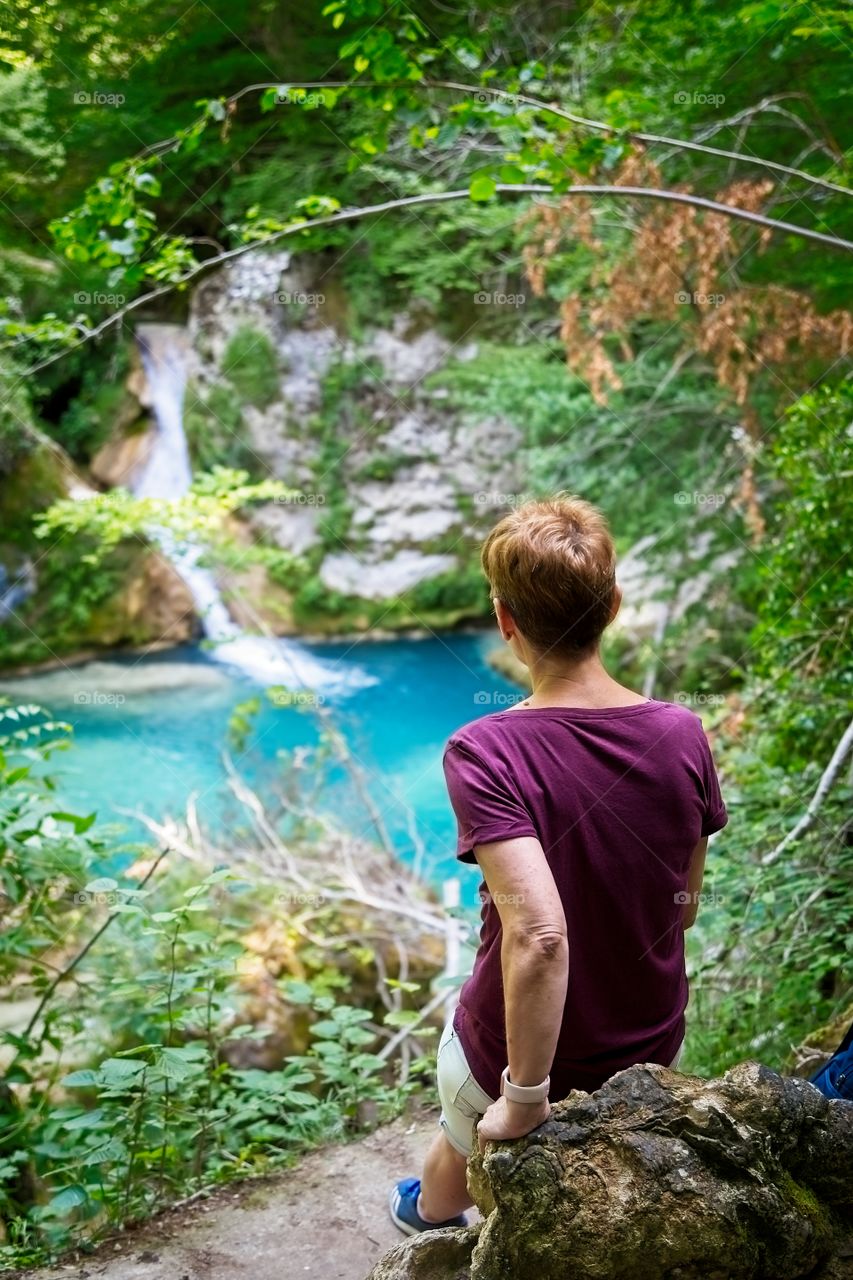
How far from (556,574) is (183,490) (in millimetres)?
8903

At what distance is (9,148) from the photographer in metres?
8.80

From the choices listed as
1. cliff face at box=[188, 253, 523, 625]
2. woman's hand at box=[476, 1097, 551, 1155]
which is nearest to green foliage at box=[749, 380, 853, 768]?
woman's hand at box=[476, 1097, 551, 1155]

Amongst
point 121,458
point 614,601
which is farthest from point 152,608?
point 614,601

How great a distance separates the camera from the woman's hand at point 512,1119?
3.80ft

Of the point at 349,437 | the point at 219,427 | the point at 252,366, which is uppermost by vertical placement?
the point at 252,366

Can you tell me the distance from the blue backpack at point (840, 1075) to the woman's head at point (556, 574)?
Answer: 0.78 metres

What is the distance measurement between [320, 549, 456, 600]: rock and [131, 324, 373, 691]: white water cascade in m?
0.82

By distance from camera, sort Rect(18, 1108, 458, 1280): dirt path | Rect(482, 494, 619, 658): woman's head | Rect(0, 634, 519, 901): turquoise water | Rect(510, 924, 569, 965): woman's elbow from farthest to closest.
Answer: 1. Rect(0, 634, 519, 901): turquoise water
2. Rect(18, 1108, 458, 1280): dirt path
3. Rect(482, 494, 619, 658): woman's head
4. Rect(510, 924, 569, 965): woman's elbow

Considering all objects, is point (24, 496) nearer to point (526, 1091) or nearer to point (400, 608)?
point (400, 608)

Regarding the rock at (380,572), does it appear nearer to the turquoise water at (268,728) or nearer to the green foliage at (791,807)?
the turquoise water at (268,728)

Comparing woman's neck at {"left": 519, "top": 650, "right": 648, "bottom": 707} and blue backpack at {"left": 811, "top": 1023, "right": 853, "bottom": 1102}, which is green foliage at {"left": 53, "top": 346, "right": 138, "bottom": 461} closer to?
woman's neck at {"left": 519, "top": 650, "right": 648, "bottom": 707}

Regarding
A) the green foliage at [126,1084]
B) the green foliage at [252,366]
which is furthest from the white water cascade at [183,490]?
the green foliage at [126,1084]

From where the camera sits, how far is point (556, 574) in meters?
1.23

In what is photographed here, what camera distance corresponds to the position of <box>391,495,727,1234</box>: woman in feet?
3.73
